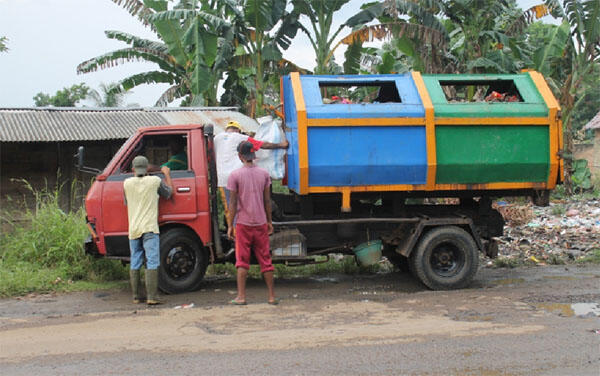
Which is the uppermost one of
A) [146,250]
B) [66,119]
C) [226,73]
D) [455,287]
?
[226,73]

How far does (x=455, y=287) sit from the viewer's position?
7.06 metres

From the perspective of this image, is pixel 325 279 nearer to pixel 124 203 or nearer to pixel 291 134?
pixel 291 134

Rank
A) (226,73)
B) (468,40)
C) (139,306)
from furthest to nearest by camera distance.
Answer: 1. (226,73)
2. (468,40)
3. (139,306)

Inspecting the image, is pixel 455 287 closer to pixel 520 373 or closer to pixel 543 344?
pixel 543 344

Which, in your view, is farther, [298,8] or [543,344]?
[298,8]

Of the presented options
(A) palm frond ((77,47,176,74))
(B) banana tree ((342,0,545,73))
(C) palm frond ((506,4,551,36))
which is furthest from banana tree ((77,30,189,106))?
(C) palm frond ((506,4,551,36))

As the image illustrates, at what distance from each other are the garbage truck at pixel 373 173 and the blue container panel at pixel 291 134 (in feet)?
0.04

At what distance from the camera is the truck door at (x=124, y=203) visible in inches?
264

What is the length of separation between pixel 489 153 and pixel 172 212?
3.64 metres

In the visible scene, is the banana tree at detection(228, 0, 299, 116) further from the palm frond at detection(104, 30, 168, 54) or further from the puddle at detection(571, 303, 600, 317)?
the puddle at detection(571, 303, 600, 317)

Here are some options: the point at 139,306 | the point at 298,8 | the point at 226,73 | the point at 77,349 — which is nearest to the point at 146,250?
the point at 139,306

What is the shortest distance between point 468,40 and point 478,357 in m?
12.6

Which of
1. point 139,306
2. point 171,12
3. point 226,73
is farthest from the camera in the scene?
point 226,73

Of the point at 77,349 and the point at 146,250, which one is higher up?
the point at 146,250
